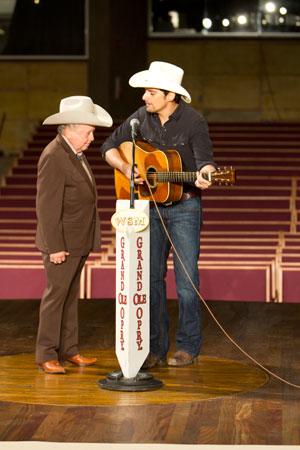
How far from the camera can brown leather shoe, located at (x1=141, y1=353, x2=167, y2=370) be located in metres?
6.69

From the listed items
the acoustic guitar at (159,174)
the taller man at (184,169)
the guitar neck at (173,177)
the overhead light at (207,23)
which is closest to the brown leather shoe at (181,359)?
the taller man at (184,169)

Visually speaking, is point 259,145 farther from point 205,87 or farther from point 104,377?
point 104,377

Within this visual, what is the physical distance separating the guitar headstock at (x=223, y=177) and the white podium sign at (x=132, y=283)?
0.39 metres

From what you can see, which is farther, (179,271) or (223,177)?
(179,271)

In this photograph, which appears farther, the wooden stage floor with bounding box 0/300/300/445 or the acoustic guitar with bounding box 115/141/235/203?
the acoustic guitar with bounding box 115/141/235/203

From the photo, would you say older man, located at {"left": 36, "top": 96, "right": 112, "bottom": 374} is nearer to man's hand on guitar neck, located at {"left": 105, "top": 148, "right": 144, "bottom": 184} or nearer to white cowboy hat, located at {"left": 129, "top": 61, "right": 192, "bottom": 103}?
man's hand on guitar neck, located at {"left": 105, "top": 148, "right": 144, "bottom": 184}

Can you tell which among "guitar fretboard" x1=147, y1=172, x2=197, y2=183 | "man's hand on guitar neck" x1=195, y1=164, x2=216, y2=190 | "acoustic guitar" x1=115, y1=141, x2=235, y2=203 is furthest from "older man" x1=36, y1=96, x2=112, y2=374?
"man's hand on guitar neck" x1=195, y1=164, x2=216, y2=190

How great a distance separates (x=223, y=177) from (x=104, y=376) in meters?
1.22

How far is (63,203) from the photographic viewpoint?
653 centimetres

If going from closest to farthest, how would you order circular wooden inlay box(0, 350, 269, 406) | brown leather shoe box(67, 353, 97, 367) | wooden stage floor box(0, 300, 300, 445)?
wooden stage floor box(0, 300, 300, 445), circular wooden inlay box(0, 350, 269, 406), brown leather shoe box(67, 353, 97, 367)

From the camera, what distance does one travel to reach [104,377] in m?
6.43

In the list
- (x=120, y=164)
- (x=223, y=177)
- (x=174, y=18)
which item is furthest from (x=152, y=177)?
(x=174, y=18)

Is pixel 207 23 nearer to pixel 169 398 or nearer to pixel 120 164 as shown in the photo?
pixel 120 164

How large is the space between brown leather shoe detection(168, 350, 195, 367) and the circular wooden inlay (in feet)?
0.13
